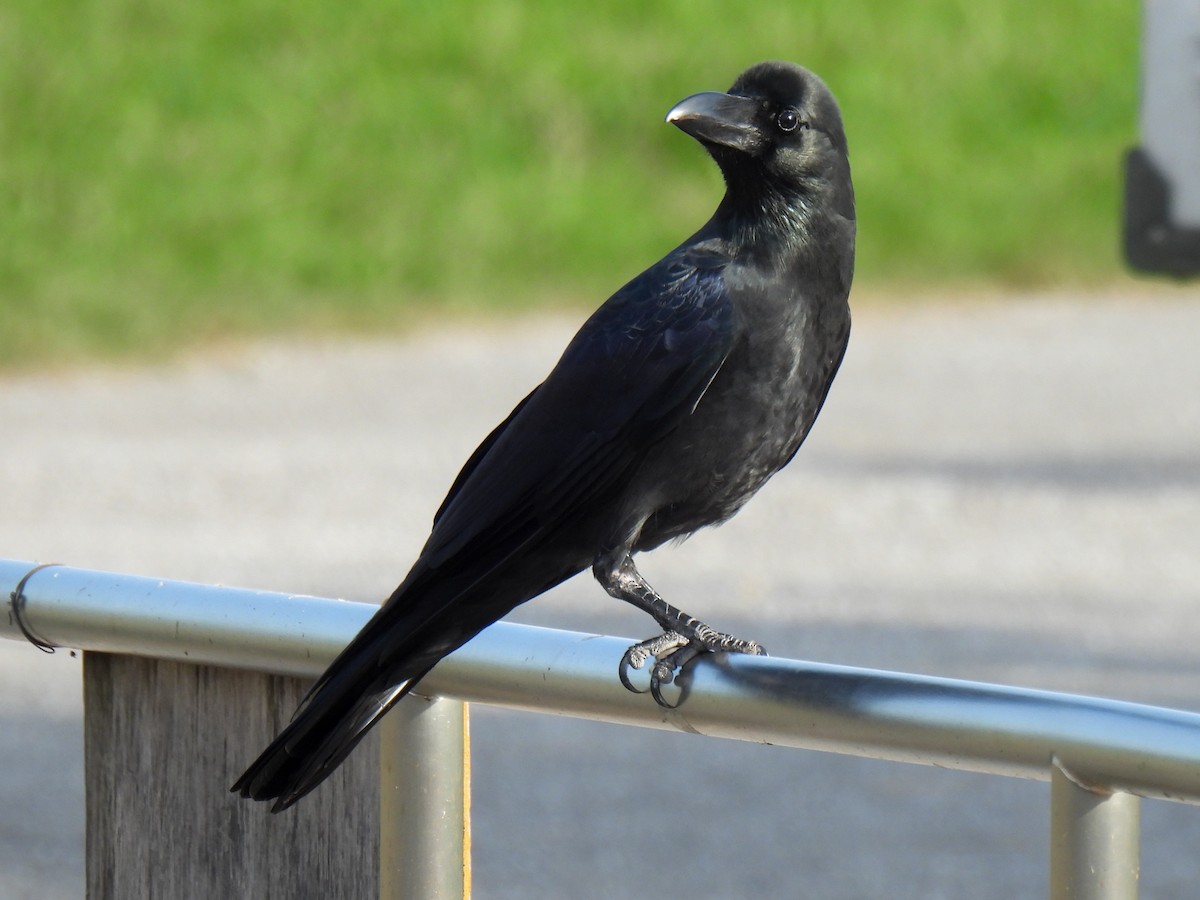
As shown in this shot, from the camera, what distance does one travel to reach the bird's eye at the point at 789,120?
2418 mm

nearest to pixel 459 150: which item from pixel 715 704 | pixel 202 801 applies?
pixel 202 801

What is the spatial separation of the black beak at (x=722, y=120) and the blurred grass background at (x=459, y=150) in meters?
9.01

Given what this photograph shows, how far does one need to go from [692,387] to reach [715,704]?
74cm

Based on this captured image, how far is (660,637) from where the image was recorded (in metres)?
2.05

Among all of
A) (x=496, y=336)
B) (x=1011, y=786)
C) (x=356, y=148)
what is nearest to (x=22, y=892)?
(x=1011, y=786)

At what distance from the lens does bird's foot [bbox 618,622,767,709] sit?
1602mm

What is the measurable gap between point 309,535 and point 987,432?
3.89 m

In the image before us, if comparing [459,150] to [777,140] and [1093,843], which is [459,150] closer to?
[777,140]

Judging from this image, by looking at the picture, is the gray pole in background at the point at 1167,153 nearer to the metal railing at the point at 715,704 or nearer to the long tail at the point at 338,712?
the metal railing at the point at 715,704

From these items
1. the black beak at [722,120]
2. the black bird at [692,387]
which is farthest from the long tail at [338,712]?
the black beak at [722,120]

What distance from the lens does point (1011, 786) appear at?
201 inches

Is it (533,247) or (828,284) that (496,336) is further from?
(828,284)

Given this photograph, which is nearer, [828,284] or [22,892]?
[828,284]

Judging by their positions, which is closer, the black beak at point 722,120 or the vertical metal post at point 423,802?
the vertical metal post at point 423,802
